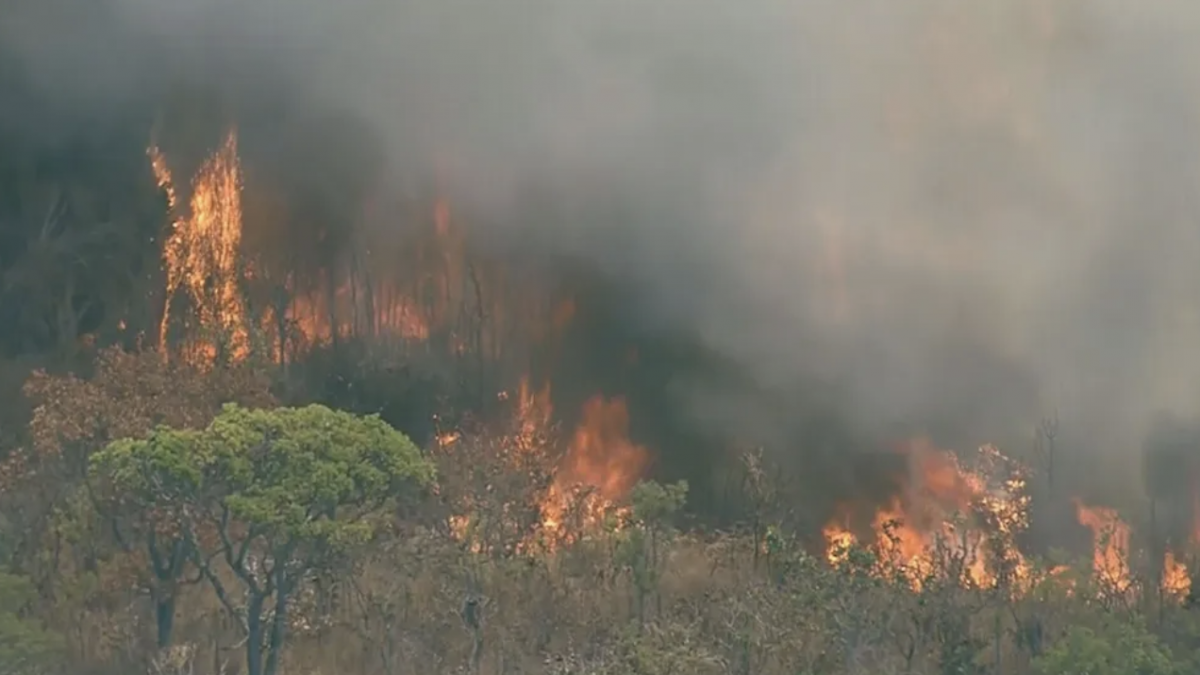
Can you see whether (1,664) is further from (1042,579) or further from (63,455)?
(1042,579)

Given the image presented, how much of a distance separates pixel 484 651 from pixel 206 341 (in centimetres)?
2421

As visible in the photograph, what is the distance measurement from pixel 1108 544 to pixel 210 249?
37.8 m

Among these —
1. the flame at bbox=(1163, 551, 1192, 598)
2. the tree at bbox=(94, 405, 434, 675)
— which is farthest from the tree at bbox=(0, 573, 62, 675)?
the flame at bbox=(1163, 551, 1192, 598)

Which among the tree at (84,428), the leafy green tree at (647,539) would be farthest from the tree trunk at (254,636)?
the leafy green tree at (647,539)

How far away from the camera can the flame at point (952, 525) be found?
123 ft

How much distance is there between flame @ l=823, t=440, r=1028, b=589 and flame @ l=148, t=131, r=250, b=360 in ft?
86.4

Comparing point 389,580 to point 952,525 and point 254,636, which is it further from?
point 952,525

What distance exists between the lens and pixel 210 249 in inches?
2245

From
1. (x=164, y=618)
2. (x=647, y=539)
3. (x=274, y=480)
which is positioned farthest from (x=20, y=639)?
(x=647, y=539)

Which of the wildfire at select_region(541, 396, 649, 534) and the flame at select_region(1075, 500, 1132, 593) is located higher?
the wildfire at select_region(541, 396, 649, 534)

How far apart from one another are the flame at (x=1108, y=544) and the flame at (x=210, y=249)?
32.8m

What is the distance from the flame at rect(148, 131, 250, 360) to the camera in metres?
54.9

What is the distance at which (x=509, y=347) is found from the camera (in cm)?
5691

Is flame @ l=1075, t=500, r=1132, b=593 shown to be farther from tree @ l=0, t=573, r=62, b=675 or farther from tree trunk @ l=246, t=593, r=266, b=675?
tree @ l=0, t=573, r=62, b=675
